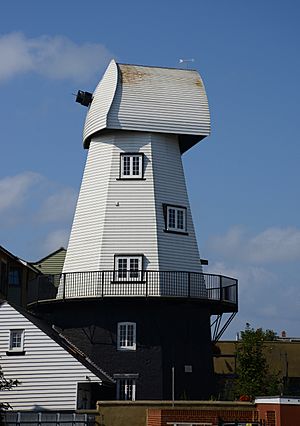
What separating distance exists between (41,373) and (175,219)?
892 centimetres

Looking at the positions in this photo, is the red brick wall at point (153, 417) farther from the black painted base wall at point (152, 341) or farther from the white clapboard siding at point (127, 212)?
the white clapboard siding at point (127, 212)

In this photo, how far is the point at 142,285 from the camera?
1517 inches

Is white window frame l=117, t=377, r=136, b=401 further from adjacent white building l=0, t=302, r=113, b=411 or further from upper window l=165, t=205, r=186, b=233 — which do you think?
upper window l=165, t=205, r=186, b=233

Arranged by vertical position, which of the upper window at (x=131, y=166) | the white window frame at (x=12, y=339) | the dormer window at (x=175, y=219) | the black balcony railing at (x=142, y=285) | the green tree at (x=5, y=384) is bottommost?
the green tree at (x=5, y=384)

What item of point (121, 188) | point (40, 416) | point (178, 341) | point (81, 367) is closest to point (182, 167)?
point (121, 188)

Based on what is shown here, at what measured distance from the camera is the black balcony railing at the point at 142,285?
3850cm

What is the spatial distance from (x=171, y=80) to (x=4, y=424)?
57.6 ft

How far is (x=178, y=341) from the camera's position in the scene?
38812 mm

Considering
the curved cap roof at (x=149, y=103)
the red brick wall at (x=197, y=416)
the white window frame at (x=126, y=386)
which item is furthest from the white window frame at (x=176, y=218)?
the red brick wall at (x=197, y=416)

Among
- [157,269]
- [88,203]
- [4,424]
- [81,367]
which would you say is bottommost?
[4,424]

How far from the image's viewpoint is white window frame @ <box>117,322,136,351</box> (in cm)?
3844

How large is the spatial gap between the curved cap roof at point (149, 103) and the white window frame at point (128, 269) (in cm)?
543

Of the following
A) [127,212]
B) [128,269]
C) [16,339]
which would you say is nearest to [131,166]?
[127,212]

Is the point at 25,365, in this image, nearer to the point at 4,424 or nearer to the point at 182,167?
the point at 4,424
